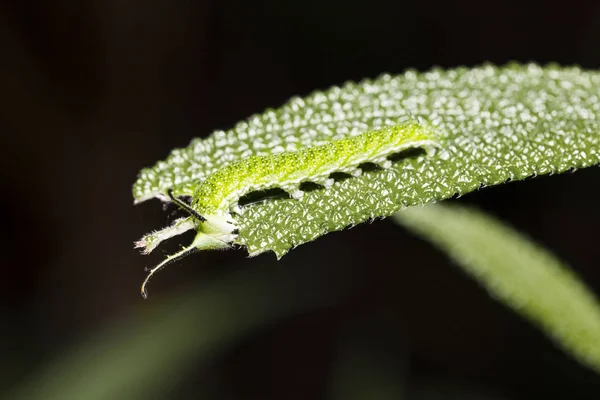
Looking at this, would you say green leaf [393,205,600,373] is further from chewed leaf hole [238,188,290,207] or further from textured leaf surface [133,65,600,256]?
chewed leaf hole [238,188,290,207]

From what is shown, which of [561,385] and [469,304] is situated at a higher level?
[469,304]

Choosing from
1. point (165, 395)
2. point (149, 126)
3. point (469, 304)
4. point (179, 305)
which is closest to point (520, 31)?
point (469, 304)

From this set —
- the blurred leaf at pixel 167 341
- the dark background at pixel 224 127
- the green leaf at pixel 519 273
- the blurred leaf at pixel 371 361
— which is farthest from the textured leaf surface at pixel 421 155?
the dark background at pixel 224 127

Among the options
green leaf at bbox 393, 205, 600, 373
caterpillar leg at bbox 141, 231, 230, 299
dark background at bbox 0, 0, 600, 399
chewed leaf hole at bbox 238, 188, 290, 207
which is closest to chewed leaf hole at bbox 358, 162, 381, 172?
chewed leaf hole at bbox 238, 188, 290, 207

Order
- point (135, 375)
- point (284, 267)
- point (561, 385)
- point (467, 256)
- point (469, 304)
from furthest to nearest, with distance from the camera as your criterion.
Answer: point (469, 304), point (284, 267), point (561, 385), point (135, 375), point (467, 256)

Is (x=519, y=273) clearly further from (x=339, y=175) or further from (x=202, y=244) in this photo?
(x=202, y=244)

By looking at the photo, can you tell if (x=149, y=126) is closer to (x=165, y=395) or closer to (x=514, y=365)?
(x=165, y=395)
